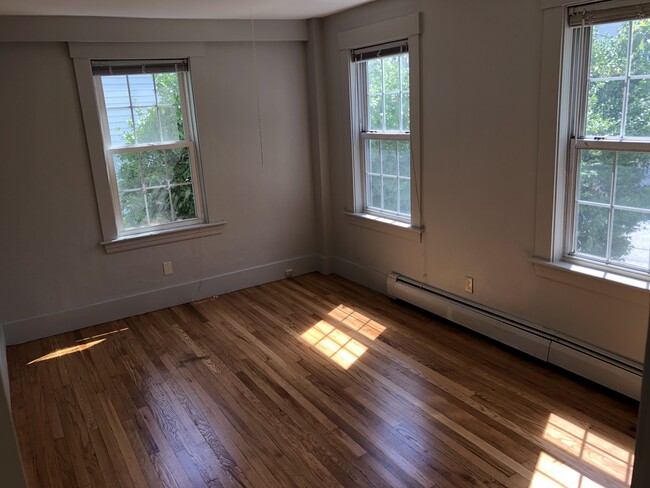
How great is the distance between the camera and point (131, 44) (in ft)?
13.6

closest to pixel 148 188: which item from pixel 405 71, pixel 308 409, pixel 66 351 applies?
pixel 66 351

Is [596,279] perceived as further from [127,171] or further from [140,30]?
[140,30]

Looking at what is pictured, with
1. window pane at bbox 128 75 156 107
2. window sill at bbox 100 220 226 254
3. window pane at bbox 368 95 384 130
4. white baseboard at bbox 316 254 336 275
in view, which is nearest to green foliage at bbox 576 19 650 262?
window pane at bbox 368 95 384 130

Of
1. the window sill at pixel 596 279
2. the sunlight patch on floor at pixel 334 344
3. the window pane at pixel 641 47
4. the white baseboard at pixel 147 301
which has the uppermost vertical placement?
the window pane at pixel 641 47

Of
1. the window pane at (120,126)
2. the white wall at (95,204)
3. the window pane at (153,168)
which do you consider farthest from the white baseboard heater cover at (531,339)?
the window pane at (120,126)

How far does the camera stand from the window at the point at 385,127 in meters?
4.18

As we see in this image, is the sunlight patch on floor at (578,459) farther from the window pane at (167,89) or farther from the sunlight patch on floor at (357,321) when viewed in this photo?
the window pane at (167,89)

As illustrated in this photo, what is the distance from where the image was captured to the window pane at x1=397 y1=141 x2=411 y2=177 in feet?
13.9

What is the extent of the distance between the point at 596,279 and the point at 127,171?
352cm

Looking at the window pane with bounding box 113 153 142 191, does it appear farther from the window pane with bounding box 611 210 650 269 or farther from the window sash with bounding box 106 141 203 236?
the window pane with bounding box 611 210 650 269

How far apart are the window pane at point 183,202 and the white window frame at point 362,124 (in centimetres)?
140

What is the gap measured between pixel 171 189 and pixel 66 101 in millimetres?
1045

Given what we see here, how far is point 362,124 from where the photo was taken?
4652mm

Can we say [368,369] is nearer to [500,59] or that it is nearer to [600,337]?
[600,337]
